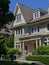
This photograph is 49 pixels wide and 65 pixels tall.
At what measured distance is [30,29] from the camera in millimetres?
44281

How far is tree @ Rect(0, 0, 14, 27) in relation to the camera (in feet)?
66.9

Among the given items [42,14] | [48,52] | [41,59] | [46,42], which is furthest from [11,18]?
[42,14]

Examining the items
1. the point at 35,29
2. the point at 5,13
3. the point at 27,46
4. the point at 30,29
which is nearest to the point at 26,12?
the point at 30,29

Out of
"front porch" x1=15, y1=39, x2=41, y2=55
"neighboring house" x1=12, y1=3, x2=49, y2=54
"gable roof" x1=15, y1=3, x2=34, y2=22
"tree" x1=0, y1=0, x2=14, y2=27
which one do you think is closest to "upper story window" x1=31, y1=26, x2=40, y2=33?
"neighboring house" x1=12, y1=3, x2=49, y2=54

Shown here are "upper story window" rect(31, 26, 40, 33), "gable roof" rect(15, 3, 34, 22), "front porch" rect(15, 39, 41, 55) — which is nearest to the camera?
"upper story window" rect(31, 26, 40, 33)

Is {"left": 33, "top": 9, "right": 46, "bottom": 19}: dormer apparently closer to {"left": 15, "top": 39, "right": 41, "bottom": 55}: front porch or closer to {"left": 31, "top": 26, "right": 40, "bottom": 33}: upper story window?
{"left": 31, "top": 26, "right": 40, "bottom": 33}: upper story window

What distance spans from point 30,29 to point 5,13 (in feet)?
77.5

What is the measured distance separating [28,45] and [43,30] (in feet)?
21.3

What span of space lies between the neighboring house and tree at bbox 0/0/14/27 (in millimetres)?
17979

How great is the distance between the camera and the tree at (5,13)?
2039 centimetres

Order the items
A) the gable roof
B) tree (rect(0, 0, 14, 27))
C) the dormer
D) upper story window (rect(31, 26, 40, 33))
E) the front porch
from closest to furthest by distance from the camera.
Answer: tree (rect(0, 0, 14, 27))
upper story window (rect(31, 26, 40, 33))
the dormer
the front porch
the gable roof

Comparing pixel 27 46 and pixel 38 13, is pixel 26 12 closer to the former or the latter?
pixel 38 13

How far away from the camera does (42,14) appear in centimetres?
4425

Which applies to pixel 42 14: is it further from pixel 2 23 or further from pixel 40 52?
pixel 2 23
